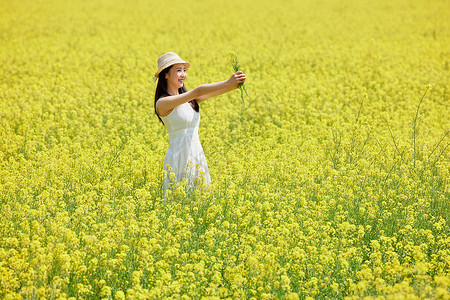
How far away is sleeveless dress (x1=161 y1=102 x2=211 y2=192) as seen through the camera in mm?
5148

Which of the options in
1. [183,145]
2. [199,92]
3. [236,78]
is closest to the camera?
[236,78]

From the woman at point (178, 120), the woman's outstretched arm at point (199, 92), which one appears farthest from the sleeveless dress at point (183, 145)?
the woman's outstretched arm at point (199, 92)

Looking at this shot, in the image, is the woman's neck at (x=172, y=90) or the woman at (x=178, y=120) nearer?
the woman at (x=178, y=120)

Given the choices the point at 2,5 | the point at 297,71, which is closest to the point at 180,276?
the point at 297,71

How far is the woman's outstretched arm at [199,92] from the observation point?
462cm

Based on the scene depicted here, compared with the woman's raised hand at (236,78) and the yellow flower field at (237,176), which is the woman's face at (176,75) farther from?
the yellow flower field at (237,176)

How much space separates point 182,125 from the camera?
Result: 5168 mm

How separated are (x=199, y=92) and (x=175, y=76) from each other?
514 millimetres

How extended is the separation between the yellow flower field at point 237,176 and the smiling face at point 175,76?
113 centimetres

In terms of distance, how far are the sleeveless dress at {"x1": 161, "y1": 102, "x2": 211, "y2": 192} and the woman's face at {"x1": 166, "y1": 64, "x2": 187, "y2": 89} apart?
0.81 ft

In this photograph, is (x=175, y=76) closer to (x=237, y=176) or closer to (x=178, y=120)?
(x=178, y=120)

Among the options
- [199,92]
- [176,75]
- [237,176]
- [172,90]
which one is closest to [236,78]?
[199,92]

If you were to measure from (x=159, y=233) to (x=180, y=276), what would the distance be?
2.95ft

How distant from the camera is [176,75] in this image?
17.0 ft
